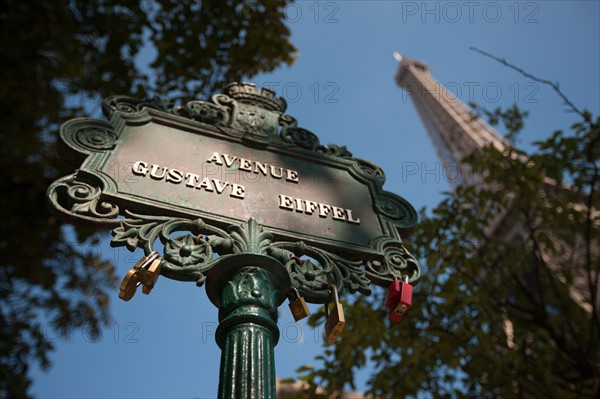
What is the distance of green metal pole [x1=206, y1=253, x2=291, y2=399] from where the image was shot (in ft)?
6.15

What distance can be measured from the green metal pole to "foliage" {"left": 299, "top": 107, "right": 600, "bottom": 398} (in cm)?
326

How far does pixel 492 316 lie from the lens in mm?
5840

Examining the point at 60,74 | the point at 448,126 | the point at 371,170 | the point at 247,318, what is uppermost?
the point at 448,126

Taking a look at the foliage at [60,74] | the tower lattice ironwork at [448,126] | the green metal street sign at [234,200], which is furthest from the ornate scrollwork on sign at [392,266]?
the tower lattice ironwork at [448,126]

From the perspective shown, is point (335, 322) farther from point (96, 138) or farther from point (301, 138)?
point (96, 138)

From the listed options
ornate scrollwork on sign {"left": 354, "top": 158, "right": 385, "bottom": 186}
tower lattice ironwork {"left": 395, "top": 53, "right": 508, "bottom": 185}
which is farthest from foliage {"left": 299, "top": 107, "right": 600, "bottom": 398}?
tower lattice ironwork {"left": 395, "top": 53, "right": 508, "bottom": 185}

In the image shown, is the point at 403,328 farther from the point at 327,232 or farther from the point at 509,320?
the point at 327,232

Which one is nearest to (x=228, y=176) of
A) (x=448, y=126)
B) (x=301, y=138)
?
(x=301, y=138)

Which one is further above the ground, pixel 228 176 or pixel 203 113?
pixel 203 113

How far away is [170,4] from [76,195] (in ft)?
18.0

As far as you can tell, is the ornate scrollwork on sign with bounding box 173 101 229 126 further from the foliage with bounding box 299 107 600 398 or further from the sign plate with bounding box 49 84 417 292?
the foliage with bounding box 299 107 600 398

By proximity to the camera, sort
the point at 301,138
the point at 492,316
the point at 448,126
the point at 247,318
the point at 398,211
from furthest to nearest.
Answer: the point at 448,126 → the point at 492,316 → the point at 301,138 → the point at 398,211 → the point at 247,318

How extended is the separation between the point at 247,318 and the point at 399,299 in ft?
2.36

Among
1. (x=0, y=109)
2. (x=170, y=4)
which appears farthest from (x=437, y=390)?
(x=0, y=109)
